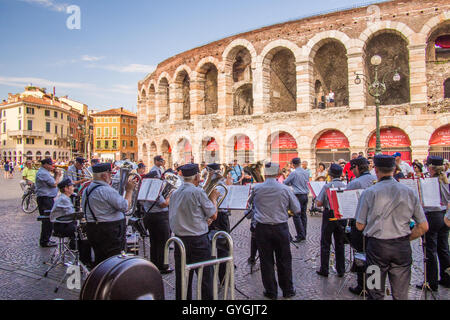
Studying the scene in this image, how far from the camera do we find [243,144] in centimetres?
2283

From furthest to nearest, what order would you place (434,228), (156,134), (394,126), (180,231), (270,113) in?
(156,134) < (270,113) < (394,126) < (434,228) < (180,231)

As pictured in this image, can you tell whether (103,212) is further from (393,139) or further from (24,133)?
(24,133)

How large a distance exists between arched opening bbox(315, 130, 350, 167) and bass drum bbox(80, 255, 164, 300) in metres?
18.0

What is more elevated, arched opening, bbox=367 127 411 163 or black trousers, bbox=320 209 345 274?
arched opening, bbox=367 127 411 163

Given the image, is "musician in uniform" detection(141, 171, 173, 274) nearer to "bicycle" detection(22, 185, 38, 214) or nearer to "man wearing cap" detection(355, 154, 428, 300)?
"man wearing cap" detection(355, 154, 428, 300)

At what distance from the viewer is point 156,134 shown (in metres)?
30.0

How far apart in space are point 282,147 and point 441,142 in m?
8.61

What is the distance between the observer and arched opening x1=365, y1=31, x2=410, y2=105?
68.0 feet

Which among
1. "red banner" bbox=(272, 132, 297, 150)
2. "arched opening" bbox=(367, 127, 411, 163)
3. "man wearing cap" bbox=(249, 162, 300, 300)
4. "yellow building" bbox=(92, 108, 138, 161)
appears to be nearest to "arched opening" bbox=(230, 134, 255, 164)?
"red banner" bbox=(272, 132, 297, 150)

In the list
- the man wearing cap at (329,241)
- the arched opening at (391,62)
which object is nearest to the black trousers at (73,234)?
the man wearing cap at (329,241)

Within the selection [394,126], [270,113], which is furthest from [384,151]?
[270,113]

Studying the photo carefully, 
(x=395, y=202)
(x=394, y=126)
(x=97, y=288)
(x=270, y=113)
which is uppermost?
(x=270, y=113)
